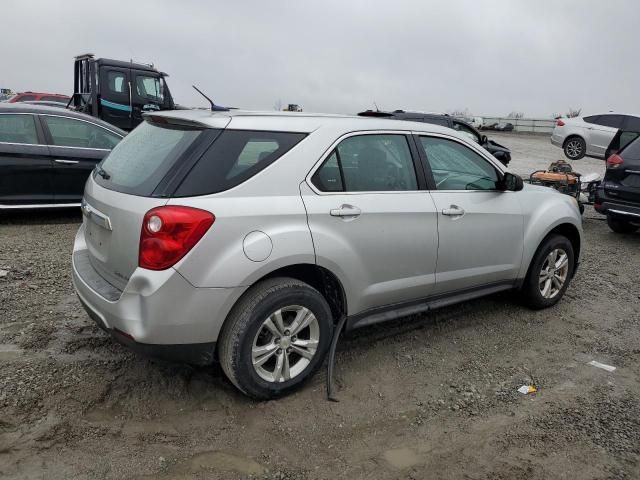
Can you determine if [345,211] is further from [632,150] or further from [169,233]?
[632,150]

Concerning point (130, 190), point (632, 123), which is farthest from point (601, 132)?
point (130, 190)

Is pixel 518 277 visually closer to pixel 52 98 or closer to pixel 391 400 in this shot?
pixel 391 400

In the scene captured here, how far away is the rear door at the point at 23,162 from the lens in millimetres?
6734

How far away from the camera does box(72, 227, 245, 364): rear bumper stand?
2740mm

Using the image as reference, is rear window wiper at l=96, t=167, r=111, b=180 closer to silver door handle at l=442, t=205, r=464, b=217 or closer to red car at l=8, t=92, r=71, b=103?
silver door handle at l=442, t=205, r=464, b=217

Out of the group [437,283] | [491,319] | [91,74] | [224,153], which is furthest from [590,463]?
[91,74]

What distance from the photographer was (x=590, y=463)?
278 centimetres

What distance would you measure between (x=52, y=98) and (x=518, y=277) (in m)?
22.9

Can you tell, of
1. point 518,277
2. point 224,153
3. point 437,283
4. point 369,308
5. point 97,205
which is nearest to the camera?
point 224,153

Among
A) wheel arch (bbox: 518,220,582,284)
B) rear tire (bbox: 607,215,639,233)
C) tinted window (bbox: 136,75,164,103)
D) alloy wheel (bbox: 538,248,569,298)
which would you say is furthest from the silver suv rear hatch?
tinted window (bbox: 136,75,164,103)

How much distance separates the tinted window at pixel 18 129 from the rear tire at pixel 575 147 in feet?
49.2

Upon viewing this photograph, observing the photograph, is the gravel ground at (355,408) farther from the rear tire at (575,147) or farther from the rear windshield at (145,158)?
the rear tire at (575,147)

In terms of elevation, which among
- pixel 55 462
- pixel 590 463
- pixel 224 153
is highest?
pixel 224 153

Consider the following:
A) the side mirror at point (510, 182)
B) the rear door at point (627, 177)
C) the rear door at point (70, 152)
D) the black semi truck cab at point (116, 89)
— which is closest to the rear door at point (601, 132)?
the rear door at point (627, 177)
